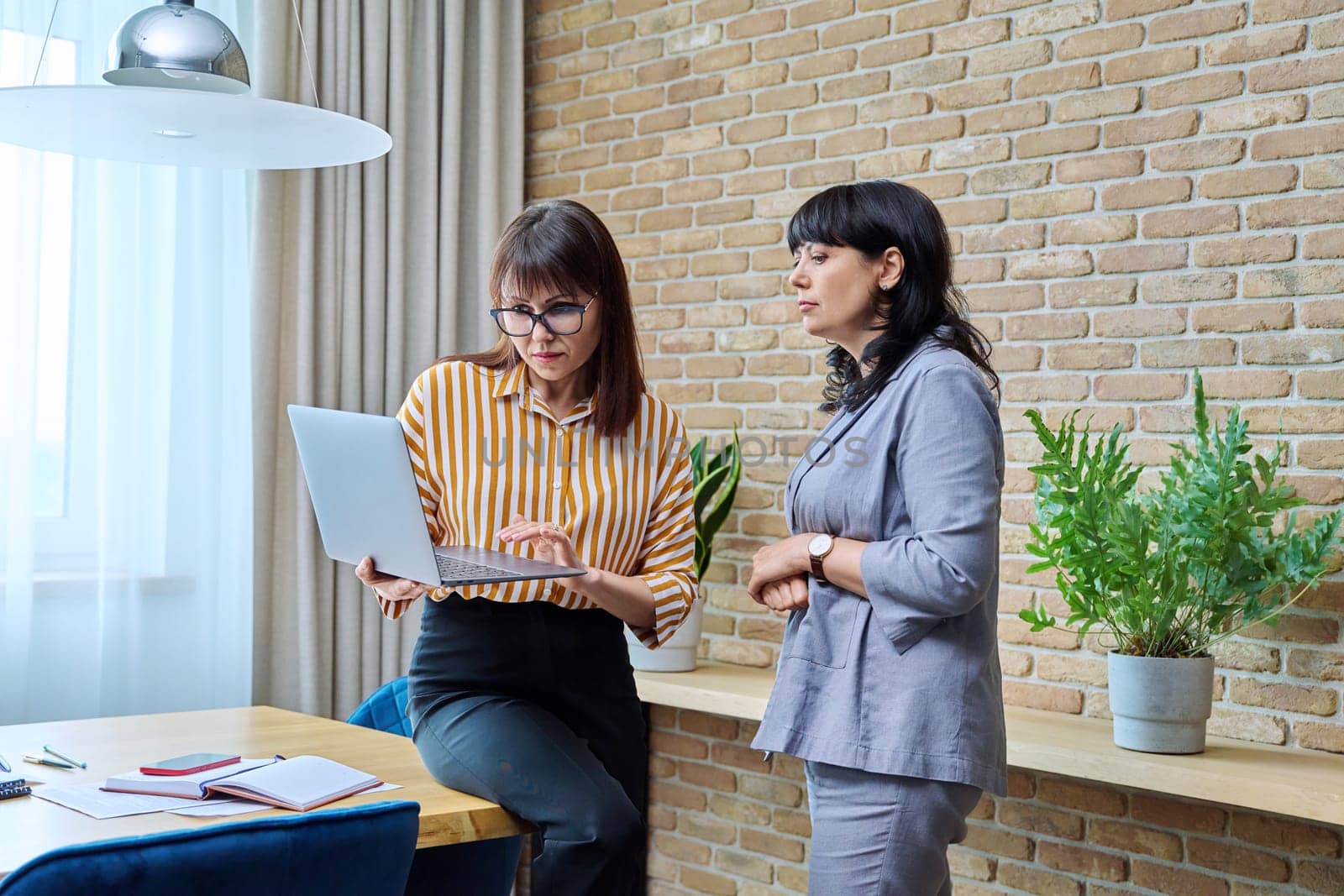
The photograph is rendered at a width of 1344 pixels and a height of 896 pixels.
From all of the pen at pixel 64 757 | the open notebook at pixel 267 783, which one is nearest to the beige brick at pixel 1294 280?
the open notebook at pixel 267 783

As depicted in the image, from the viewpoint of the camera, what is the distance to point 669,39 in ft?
12.4

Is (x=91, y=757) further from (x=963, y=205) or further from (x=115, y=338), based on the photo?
(x=963, y=205)

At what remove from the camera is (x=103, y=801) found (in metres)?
1.67

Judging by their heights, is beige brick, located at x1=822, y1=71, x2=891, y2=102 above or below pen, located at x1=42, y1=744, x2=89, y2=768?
above

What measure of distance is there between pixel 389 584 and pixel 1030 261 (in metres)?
1.84

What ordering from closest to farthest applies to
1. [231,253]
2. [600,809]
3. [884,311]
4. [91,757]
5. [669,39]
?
[600,809], [884,311], [91,757], [231,253], [669,39]

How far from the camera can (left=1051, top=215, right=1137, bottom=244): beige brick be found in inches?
111

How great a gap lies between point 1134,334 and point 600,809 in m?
1.77

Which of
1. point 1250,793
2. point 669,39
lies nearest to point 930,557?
point 1250,793

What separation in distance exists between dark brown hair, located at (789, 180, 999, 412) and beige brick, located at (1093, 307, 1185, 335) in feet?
3.78


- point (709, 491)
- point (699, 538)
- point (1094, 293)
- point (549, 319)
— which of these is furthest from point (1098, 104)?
point (549, 319)

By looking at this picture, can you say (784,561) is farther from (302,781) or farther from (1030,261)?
(1030,261)

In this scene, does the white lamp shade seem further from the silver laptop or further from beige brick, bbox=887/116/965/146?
beige brick, bbox=887/116/965/146

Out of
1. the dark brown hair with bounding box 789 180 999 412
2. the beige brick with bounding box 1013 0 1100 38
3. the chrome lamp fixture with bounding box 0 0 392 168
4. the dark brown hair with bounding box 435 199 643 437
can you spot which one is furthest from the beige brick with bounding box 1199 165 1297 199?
the chrome lamp fixture with bounding box 0 0 392 168
